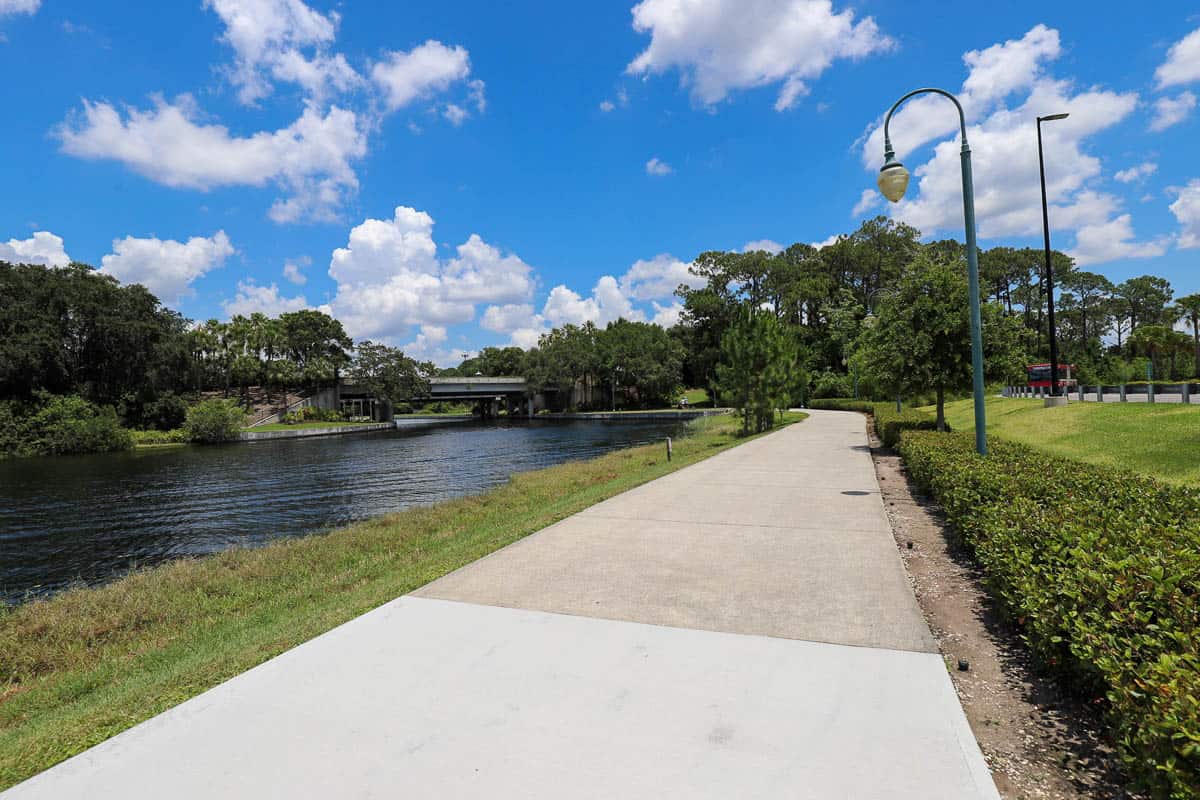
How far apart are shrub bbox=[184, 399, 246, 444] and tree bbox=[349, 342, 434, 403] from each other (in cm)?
2362

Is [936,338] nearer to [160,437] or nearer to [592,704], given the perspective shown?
[592,704]

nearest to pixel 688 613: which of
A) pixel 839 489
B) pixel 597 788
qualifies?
pixel 597 788

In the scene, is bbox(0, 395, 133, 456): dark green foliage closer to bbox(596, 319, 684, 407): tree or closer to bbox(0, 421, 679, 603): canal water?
bbox(0, 421, 679, 603): canal water

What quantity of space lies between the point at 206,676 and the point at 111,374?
6317 cm

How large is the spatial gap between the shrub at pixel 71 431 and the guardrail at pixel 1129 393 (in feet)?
190

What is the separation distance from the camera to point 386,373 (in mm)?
71438

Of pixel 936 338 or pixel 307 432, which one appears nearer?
pixel 936 338

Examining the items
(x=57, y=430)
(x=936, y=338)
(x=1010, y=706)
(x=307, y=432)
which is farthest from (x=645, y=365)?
(x=1010, y=706)

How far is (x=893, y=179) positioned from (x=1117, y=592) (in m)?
8.00

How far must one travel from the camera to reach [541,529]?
808 centimetres

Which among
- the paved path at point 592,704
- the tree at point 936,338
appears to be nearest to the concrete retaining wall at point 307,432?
the tree at point 936,338

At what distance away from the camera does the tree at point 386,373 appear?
71500 mm

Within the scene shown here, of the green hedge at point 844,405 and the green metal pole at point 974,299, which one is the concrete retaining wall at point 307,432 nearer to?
the green hedge at point 844,405

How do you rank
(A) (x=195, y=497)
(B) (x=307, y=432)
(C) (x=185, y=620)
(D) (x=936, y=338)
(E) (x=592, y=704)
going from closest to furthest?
(E) (x=592, y=704)
(C) (x=185, y=620)
(D) (x=936, y=338)
(A) (x=195, y=497)
(B) (x=307, y=432)
